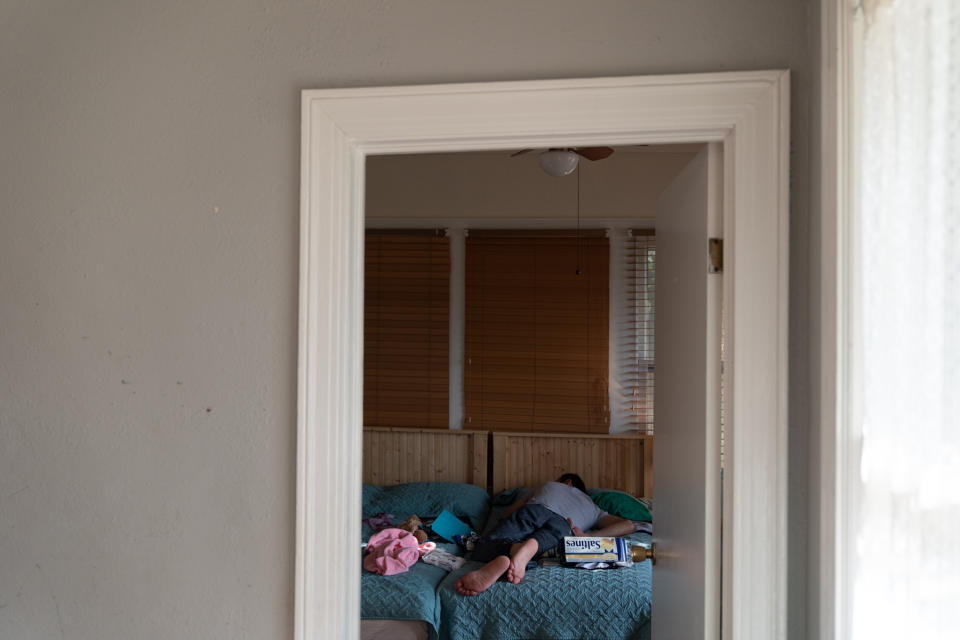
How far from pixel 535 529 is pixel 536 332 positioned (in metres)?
1.58

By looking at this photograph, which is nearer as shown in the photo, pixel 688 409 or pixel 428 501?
pixel 688 409

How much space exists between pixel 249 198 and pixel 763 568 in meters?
1.33

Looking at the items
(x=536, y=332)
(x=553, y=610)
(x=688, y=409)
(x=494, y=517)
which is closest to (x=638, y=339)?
(x=536, y=332)

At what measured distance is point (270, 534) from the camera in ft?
5.08

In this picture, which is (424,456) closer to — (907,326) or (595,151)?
(595,151)

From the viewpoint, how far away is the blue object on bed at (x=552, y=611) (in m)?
3.12

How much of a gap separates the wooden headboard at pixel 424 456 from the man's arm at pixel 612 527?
1.08 metres

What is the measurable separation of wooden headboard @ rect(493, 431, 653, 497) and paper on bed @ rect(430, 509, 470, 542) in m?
0.86

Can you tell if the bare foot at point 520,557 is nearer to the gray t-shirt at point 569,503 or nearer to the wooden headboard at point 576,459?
the gray t-shirt at point 569,503

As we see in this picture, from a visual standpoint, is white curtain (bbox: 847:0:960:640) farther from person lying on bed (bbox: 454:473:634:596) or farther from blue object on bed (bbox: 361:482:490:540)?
blue object on bed (bbox: 361:482:490:540)

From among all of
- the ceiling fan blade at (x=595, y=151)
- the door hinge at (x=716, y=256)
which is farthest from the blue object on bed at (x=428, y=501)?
the door hinge at (x=716, y=256)

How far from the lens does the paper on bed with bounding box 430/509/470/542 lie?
398 cm

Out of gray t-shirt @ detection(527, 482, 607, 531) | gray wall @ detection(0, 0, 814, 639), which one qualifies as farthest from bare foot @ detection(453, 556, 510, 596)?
gray wall @ detection(0, 0, 814, 639)

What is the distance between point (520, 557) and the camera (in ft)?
11.2
